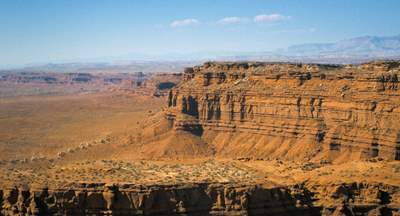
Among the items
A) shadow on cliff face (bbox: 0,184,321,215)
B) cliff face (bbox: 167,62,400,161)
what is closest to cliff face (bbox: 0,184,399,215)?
shadow on cliff face (bbox: 0,184,321,215)

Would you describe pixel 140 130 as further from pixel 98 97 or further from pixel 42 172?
pixel 98 97

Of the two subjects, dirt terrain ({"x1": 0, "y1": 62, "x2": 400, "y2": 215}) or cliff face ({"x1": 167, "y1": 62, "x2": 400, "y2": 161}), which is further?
cliff face ({"x1": 167, "y1": 62, "x2": 400, "y2": 161})

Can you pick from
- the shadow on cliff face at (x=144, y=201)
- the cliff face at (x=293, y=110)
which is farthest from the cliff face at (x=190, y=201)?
the cliff face at (x=293, y=110)

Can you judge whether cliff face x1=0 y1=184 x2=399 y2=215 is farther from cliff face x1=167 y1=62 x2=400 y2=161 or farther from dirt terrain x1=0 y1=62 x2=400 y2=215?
cliff face x1=167 y1=62 x2=400 y2=161

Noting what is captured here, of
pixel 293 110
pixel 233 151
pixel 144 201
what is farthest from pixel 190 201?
pixel 233 151

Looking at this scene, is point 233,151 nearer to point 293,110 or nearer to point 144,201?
point 293,110

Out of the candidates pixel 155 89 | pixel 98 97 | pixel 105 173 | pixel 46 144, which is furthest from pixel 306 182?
pixel 98 97
